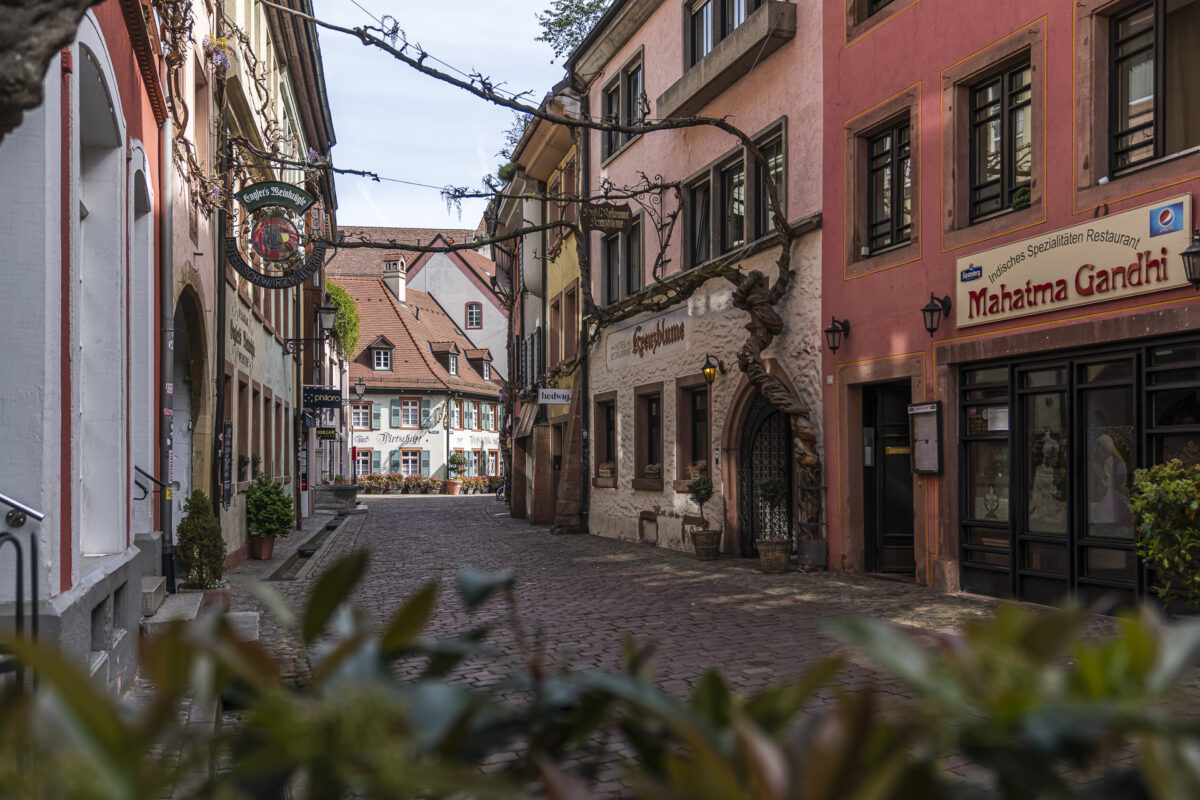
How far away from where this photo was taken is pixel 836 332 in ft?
46.0

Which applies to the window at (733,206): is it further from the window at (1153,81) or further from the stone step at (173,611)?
the stone step at (173,611)

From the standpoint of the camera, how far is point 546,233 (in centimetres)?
2923

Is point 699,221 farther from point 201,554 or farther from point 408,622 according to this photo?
point 408,622

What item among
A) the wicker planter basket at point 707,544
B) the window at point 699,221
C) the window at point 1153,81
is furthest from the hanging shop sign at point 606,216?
the window at point 1153,81

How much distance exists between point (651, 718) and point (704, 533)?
15.6 m

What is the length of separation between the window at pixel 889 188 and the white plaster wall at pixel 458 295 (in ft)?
186

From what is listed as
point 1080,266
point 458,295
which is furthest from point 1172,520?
point 458,295

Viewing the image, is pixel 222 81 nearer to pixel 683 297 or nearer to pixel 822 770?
pixel 683 297

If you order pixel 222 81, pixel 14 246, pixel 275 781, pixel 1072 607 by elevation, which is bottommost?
pixel 275 781

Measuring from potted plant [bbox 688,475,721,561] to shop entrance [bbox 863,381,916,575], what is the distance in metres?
2.94

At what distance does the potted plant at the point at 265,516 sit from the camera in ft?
56.0

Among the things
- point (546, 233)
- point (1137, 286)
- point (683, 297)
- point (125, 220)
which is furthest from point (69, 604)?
point (546, 233)

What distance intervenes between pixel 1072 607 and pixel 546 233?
1125 inches

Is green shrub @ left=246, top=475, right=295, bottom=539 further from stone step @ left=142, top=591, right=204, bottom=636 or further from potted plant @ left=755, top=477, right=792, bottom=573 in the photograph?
stone step @ left=142, top=591, right=204, bottom=636
